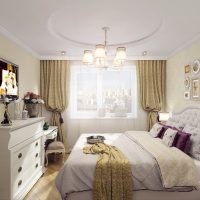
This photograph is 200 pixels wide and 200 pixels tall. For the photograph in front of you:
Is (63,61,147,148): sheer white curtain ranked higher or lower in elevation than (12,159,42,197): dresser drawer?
higher

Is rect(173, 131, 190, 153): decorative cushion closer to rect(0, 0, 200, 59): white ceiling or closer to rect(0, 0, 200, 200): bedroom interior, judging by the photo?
rect(0, 0, 200, 200): bedroom interior

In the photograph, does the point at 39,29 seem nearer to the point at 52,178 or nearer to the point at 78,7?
the point at 78,7

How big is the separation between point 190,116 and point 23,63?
11.4 feet

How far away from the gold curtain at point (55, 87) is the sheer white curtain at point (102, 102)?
0.58 ft

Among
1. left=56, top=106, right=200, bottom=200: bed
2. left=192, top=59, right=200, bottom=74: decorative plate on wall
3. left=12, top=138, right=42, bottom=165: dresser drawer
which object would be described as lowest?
left=56, top=106, right=200, bottom=200: bed

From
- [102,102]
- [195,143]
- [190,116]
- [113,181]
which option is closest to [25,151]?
[113,181]

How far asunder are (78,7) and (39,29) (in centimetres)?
96

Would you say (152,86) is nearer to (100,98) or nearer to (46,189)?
(100,98)

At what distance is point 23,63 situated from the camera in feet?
13.9

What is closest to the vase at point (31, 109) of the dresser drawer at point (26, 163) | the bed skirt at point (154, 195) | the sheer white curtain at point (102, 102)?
the dresser drawer at point (26, 163)

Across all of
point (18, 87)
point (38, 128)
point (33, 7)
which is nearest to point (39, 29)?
point (33, 7)

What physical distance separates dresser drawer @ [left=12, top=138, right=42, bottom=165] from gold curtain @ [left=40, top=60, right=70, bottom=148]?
156cm

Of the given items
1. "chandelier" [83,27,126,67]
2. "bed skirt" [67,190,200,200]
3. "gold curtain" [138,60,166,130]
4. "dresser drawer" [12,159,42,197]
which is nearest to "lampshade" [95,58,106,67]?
"chandelier" [83,27,126,67]

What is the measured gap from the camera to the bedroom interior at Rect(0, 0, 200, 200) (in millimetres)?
2479
